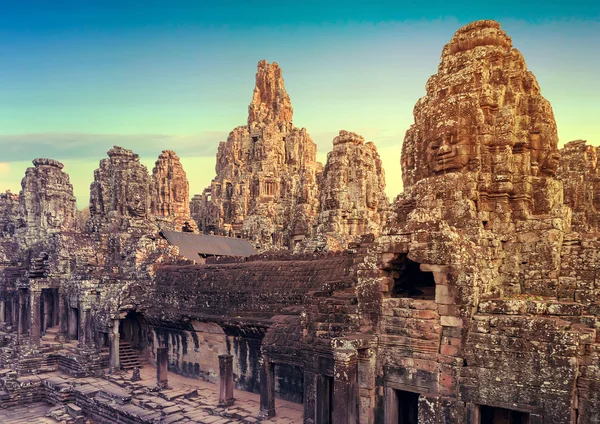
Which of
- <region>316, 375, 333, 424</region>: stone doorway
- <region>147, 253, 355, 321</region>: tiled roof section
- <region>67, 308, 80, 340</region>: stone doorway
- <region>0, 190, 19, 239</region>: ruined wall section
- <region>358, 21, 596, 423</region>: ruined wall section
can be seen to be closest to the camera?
<region>358, 21, 596, 423</region>: ruined wall section

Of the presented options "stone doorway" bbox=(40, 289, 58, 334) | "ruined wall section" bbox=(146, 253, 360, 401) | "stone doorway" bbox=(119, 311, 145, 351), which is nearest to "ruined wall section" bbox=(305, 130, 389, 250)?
"ruined wall section" bbox=(146, 253, 360, 401)

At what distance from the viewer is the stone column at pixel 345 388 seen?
11.4 m

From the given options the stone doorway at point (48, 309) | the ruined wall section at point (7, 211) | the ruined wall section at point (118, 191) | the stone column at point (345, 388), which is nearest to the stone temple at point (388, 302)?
the stone column at point (345, 388)

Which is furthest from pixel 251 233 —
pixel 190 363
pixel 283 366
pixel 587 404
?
pixel 587 404

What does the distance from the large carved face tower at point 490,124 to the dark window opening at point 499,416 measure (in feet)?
14.9

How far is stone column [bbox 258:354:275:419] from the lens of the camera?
1588 cm

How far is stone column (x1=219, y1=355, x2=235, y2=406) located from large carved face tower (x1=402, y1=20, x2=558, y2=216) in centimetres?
879

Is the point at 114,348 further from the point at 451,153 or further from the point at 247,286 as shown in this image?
the point at 451,153

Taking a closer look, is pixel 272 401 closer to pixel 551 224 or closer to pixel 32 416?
pixel 551 224

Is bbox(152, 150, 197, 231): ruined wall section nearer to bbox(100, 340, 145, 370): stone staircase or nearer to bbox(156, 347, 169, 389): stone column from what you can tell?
bbox(100, 340, 145, 370): stone staircase

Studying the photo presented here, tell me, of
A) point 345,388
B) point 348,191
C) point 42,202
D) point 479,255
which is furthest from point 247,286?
point 42,202

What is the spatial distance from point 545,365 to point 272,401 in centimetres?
895

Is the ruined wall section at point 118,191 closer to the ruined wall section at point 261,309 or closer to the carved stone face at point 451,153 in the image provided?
the ruined wall section at point 261,309

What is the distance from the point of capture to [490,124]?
13.2m
